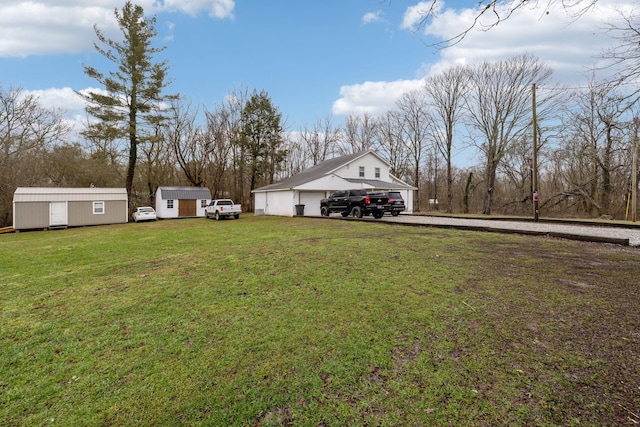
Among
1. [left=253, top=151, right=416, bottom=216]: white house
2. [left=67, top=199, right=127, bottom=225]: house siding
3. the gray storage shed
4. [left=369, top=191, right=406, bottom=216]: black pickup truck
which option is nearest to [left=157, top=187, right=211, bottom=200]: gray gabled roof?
the gray storage shed

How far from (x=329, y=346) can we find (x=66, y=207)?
2510cm

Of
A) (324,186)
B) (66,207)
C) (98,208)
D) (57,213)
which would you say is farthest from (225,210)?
(57,213)

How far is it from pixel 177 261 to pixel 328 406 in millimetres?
6177

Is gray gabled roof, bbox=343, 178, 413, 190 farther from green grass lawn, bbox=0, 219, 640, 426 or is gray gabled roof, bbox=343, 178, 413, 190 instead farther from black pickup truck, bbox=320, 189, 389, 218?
green grass lawn, bbox=0, 219, 640, 426

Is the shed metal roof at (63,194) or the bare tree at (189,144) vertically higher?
the bare tree at (189,144)

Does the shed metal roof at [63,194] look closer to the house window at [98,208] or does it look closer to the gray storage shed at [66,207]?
the gray storage shed at [66,207]

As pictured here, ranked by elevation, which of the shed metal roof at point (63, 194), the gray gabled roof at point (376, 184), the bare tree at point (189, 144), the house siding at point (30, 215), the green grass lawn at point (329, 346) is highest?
the bare tree at point (189, 144)

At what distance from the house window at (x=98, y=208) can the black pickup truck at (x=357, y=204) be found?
56.1 ft

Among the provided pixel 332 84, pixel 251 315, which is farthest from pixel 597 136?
pixel 251 315

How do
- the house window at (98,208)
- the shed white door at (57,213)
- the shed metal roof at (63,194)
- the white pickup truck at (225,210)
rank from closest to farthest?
the shed metal roof at (63,194), the shed white door at (57,213), the house window at (98,208), the white pickup truck at (225,210)

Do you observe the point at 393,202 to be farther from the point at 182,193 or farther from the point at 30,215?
the point at 30,215

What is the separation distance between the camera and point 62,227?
2020 centimetres

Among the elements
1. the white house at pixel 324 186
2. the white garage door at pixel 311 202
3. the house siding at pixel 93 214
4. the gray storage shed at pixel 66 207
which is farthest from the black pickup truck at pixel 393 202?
the gray storage shed at pixel 66 207

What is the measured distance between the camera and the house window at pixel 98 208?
21625mm
